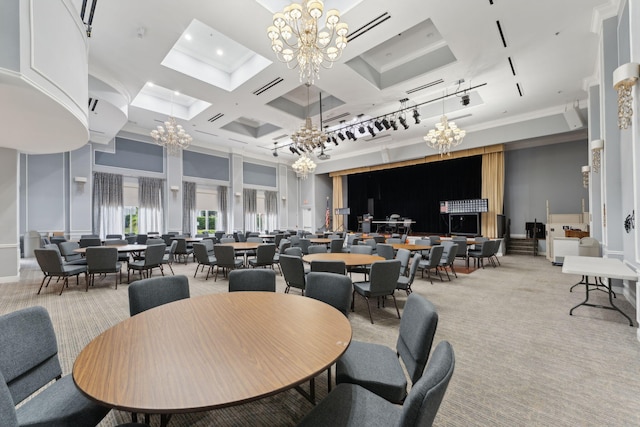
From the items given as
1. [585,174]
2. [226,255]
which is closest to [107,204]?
[226,255]

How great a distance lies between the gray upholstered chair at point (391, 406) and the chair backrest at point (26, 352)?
4.75ft

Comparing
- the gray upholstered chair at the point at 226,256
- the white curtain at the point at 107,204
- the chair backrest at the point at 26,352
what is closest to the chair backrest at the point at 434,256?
the gray upholstered chair at the point at 226,256

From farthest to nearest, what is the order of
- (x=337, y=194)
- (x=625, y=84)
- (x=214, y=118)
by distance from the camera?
(x=337, y=194) < (x=214, y=118) < (x=625, y=84)

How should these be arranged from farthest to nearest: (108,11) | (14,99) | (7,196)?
(7,196) < (108,11) < (14,99)

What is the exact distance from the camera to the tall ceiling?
14.6ft

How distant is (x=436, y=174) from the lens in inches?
561

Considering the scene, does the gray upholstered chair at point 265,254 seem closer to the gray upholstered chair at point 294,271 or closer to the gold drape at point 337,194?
the gray upholstered chair at point 294,271

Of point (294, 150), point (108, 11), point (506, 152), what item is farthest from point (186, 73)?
point (506, 152)

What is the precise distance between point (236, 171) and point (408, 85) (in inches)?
343

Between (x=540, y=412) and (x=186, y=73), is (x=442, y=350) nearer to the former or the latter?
(x=540, y=412)

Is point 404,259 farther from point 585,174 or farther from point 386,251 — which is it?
point 585,174

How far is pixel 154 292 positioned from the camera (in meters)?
2.34

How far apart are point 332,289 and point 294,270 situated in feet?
4.87

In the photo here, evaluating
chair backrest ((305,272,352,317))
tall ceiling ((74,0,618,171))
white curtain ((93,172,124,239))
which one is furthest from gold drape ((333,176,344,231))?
chair backrest ((305,272,352,317))
